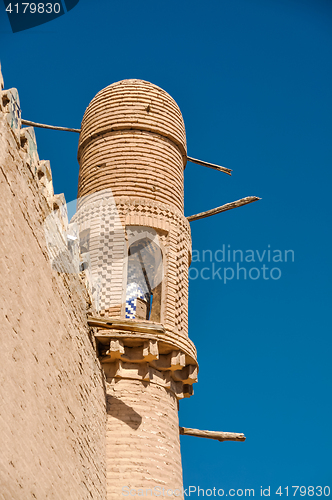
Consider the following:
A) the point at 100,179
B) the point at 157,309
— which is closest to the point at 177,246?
the point at 157,309

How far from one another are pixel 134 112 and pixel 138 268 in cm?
256

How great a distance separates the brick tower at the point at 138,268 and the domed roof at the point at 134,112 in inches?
0.7

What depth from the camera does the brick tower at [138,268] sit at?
6719mm

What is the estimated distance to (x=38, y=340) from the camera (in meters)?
4.56

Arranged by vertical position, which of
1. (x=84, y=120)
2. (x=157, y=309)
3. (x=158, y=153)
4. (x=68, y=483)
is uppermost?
(x=84, y=120)

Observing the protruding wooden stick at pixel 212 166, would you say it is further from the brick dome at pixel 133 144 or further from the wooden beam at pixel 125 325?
the wooden beam at pixel 125 325

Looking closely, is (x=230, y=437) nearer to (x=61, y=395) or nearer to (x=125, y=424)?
(x=125, y=424)

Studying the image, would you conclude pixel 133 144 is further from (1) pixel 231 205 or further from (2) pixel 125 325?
(2) pixel 125 325

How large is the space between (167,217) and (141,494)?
3840 millimetres

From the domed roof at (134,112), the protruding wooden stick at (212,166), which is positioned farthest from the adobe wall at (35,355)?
the protruding wooden stick at (212,166)

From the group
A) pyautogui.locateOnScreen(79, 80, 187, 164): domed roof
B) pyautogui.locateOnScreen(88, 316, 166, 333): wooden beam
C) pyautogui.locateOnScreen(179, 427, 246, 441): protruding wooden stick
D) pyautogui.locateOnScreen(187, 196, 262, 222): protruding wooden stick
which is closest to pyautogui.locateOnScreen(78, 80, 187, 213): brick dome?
pyautogui.locateOnScreen(79, 80, 187, 164): domed roof

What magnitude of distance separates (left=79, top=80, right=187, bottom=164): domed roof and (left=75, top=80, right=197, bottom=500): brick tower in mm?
19

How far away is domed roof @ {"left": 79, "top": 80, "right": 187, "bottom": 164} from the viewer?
9008 mm

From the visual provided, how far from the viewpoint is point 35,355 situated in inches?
175
